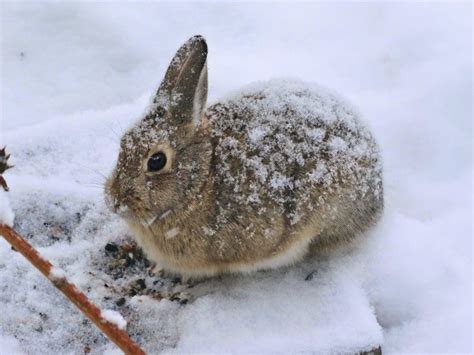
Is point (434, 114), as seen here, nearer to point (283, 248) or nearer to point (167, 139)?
point (283, 248)

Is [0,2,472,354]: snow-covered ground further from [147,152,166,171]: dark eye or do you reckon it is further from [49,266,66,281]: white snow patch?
[49,266,66,281]: white snow patch

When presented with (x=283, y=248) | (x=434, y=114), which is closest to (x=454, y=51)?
(x=434, y=114)

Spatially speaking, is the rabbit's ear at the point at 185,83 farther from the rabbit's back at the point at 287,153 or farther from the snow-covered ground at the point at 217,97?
the snow-covered ground at the point at 217,97

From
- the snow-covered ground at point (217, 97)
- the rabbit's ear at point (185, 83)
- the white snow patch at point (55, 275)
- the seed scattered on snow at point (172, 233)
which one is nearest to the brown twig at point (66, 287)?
the white snow patch at point (55, 275)

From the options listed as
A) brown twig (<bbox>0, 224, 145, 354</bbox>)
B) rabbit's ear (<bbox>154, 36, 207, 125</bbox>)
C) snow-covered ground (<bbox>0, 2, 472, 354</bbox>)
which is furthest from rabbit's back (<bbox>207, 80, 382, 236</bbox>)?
brown twig (<bbox>0, 224, 145, 354</bbox>)

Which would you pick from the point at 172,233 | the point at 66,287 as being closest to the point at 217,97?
the point at 172,233

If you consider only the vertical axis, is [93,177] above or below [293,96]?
below
